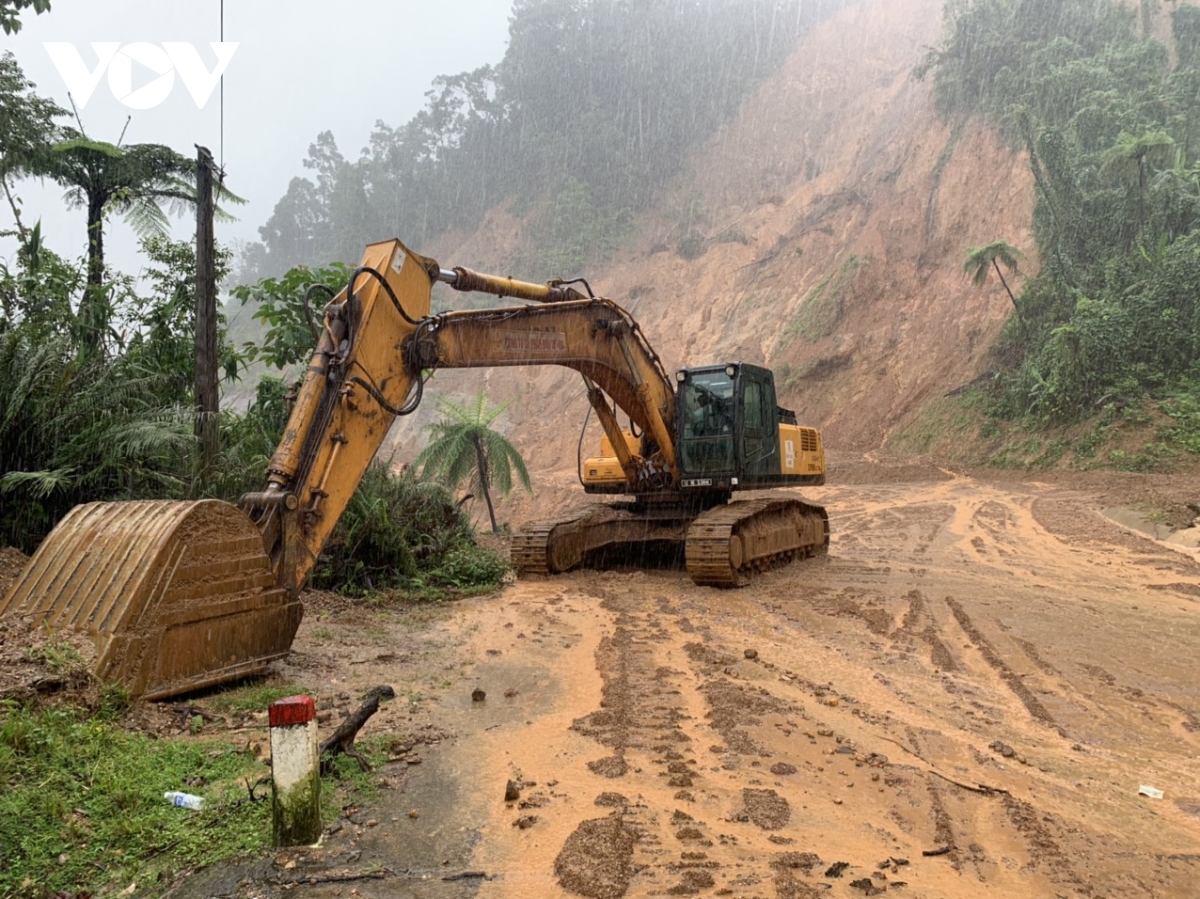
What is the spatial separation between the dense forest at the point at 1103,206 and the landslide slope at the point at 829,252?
2473 mm

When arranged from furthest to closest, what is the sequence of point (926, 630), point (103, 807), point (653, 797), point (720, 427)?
point (720, 427) < point (926, 630) < point (653, 797) < point (103, 807)

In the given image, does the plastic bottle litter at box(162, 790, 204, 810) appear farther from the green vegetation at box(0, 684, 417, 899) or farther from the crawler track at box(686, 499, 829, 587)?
the crawler track at box(686, 499, 829, 587)

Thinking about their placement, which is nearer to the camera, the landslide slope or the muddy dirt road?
the muddy dirt road

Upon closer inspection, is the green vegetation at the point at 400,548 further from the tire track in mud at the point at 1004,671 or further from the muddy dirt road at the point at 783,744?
the tire track in mud at the point at 1004,671

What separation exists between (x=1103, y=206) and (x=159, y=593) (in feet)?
85.6

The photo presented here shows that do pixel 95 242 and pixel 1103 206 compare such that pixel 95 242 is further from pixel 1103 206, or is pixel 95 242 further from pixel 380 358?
pixel 1103 206

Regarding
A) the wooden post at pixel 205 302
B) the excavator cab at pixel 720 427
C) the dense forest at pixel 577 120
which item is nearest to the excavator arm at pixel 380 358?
the excavator cab at pixel 720 427

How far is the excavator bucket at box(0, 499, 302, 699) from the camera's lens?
174 inches

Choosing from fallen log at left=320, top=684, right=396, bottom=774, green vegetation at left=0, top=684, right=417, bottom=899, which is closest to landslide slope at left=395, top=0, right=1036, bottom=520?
fallen log at left=320, top=684, right=396, bottom=774

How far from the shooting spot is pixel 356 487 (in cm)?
670

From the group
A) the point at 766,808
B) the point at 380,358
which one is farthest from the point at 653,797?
the point at 380,358

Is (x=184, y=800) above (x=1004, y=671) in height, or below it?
above

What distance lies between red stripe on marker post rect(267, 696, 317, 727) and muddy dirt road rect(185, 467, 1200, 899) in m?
0.49

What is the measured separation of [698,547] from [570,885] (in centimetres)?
644
